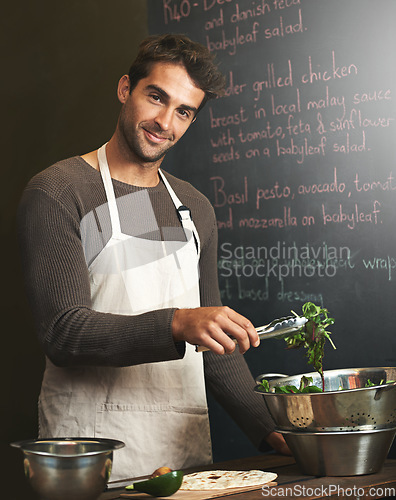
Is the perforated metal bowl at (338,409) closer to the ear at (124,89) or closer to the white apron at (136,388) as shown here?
the white apron at (136,388)

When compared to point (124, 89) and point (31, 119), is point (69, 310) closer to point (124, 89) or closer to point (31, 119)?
point (124, 89)

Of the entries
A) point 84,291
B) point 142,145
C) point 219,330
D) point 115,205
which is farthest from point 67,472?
point 142,145

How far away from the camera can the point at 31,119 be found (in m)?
3.38

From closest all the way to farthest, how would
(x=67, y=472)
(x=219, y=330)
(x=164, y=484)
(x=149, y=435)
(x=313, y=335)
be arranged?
(x=67, y=472) → (x=164, y=484) → (x=219, y=330) → (x=313, y=335) → (x=149, y=435)

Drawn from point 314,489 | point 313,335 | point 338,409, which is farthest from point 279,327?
point 314,489

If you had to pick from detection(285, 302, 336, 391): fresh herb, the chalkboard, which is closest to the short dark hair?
the chalkboard

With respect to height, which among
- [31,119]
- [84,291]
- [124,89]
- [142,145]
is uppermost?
[31,119]

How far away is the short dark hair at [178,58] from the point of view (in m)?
2.05

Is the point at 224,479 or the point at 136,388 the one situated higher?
the point at 136,388

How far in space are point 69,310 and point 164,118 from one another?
62 centimetres

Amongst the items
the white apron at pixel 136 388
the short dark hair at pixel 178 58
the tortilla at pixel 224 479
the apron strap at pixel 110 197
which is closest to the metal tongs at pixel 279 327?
the tortilla at pixel 224 479

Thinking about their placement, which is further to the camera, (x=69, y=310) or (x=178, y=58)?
(x=178, y=58)

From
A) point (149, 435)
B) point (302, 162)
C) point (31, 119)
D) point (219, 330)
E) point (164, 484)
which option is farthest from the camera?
point (31, 119)

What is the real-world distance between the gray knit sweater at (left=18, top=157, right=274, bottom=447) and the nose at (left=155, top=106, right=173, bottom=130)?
197mm
